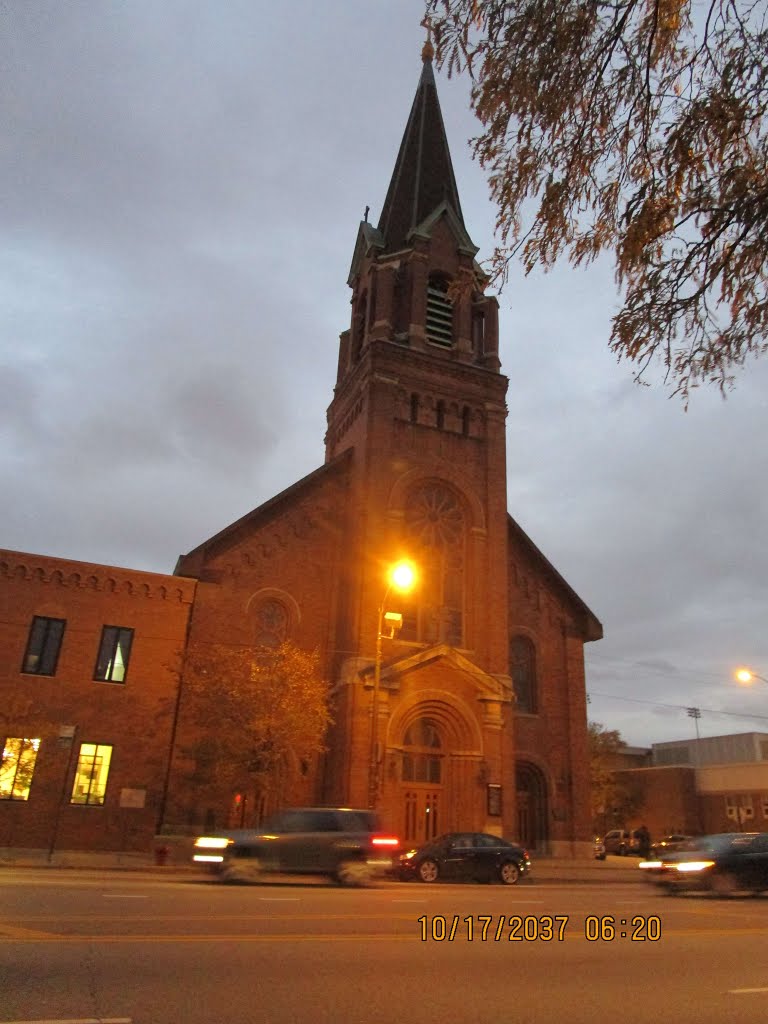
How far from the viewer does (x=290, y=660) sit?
25.7 m

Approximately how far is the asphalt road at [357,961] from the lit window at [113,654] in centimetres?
1550

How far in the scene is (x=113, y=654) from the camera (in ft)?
90.0

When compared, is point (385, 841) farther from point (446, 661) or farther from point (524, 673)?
point (524, 673)

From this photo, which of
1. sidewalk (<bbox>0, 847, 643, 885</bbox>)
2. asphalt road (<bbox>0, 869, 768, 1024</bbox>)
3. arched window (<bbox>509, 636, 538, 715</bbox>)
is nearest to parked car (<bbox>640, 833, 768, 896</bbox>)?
asphalt road (<bbox>0, 869, 768, 1024</bbox>)

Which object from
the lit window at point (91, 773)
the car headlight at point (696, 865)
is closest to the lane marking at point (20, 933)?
the car headlight at point (696, 865)

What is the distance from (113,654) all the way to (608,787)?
37.3 metres

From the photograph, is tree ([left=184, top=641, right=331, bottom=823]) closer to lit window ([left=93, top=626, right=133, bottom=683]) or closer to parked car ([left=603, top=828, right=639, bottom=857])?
lit window ([left=93, top=626, right=133, bottom=683])

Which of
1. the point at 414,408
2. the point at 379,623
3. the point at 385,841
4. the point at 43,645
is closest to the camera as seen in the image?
the point at 385,841

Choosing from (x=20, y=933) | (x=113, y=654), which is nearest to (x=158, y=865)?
(x=113, y=654)

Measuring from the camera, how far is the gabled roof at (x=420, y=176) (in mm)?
39469

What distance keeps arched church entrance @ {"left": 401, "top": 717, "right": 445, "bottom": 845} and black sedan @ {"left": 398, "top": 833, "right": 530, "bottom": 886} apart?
6.74 meters

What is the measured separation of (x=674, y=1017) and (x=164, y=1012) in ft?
12.1

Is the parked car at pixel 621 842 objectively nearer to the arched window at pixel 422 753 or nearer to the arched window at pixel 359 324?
the arched window at pixel 422 753

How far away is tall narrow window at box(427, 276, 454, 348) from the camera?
117ft
